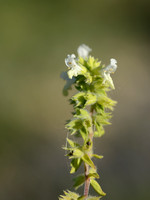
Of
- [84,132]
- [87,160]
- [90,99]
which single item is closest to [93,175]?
[87,160]

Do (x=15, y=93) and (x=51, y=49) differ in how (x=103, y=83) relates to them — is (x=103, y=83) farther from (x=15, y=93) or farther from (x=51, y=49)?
(x=51, y=49)

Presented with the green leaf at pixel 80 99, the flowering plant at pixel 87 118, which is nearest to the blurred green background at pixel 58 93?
the flowering plant at pixel 87 118

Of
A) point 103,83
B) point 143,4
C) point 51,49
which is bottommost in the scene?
point 103,83

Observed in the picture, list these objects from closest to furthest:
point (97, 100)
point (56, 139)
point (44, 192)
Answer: point (97, 100) → point (44, 192) → point (56, 139)

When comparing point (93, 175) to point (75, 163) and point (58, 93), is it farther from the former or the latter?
point (58, 93)

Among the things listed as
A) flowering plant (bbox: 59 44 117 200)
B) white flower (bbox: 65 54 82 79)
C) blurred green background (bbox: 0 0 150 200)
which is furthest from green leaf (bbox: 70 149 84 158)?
blurred green background (bbox: 0 0 150 200)

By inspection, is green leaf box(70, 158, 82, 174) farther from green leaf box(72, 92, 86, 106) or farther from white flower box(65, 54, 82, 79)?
white flower box(65, 54, 82, 79)

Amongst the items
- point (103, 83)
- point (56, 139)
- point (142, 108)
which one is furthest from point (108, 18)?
point (103, 83)

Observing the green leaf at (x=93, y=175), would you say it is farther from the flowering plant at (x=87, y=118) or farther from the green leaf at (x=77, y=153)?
the green leaf at (x=77, y=153)
